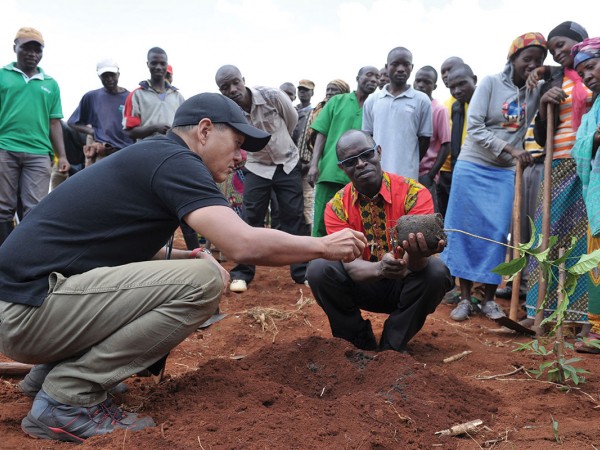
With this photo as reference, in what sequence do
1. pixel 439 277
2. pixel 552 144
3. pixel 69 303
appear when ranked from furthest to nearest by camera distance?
pixel 552 144 < pixel 439 277 < pixel 69 303

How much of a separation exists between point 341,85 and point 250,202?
9.47 feet

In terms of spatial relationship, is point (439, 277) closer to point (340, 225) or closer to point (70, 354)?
point (340, 225)

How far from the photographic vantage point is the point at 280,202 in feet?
18.7

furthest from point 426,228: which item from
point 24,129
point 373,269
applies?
point 24,129

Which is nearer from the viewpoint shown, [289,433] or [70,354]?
[289,433]

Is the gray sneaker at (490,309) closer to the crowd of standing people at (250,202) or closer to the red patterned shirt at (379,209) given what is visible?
the crowd of standing people at (250,202)

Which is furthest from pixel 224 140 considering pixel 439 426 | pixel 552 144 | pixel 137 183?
pixel 552 144

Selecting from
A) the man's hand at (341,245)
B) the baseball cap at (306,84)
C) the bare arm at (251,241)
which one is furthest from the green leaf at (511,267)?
the baseball cap at (306,84)

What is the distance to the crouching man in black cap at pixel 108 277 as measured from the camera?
2215 millimetres

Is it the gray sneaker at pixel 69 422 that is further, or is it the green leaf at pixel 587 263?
the green leaf at pixel 587 263

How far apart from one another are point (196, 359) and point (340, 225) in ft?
3.93

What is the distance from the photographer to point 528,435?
2273 mm

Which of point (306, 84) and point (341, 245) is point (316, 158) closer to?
point (341, 245)

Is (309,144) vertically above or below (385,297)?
above
